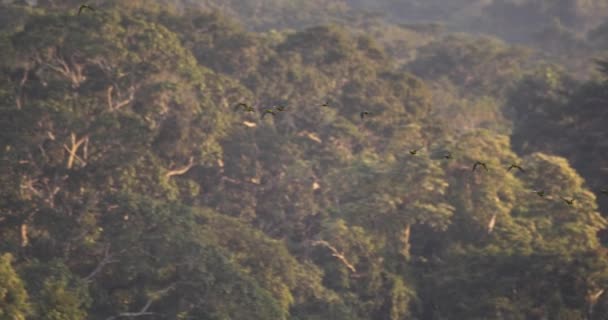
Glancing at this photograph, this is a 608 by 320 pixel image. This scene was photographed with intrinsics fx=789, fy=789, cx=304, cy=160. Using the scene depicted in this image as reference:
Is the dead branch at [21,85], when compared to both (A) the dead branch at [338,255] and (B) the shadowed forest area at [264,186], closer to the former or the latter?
(B) the shadowed forest area at [264,186]

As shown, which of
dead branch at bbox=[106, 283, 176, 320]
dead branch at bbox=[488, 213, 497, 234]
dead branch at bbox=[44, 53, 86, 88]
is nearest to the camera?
dead branch at bbox=[106, 283, 176, 320]

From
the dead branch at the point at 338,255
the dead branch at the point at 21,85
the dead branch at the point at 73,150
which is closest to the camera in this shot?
the dead branch at the point at 338,255

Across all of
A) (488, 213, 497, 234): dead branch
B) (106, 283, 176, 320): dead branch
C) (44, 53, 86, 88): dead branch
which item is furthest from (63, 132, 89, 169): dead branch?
(488, 213, 497, 234): dead branch

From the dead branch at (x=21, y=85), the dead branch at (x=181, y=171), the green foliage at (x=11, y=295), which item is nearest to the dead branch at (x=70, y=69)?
the dead branch at (x=21, y=85)

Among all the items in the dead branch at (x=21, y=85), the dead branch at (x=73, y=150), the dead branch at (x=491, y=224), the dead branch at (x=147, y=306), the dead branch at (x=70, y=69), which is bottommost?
the dead branch at (x=147, y=306)

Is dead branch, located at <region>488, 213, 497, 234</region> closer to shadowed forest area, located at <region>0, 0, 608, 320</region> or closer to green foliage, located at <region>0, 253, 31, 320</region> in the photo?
shadowed forest area, located at <region>0, 0, 608, 320</region>

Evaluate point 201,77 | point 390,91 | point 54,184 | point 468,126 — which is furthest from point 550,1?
point 54,184

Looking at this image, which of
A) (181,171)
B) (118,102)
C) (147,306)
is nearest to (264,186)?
(181,171)

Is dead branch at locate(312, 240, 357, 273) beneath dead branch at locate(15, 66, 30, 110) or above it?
beneath

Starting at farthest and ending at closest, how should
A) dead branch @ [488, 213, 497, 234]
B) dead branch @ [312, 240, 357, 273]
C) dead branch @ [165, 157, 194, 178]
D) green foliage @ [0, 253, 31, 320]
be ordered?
dead branch @ [165, 157, 194, 178], dead branch @ [488, 213, 497, 234], dead branch @ [312, 240, 357, 273], green foliage @ [0, 253, 31, 320]

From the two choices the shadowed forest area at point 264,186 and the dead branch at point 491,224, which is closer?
the shadowed forest area at point 264,186
